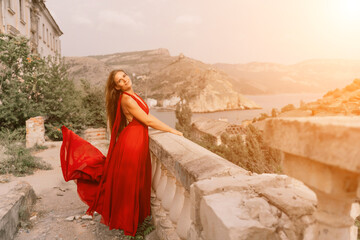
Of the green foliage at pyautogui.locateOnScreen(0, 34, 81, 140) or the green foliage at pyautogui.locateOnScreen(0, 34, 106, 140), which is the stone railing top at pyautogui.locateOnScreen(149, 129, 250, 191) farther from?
the green foliage at pyautogui.locateOnScreen(0, 34, 81, 140)

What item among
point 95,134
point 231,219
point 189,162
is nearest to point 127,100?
point 189,162

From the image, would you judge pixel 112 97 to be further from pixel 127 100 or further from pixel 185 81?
pixel 185 81

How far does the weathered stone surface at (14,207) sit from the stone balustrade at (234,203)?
5.00 ft

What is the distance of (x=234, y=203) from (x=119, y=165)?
174 centimetres

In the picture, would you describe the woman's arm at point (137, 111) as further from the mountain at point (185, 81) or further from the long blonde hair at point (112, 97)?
the mountain at point (185, 81)

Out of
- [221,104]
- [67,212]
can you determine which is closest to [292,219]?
[67,212]

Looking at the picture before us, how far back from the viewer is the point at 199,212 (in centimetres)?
145

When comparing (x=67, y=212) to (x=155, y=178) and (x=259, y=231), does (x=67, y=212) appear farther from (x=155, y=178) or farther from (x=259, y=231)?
(x=259, y=231)

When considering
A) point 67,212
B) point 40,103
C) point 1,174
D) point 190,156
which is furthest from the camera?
point 40,103

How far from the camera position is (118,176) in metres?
2.77

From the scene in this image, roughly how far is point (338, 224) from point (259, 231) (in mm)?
320

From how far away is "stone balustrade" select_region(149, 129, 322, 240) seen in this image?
1.09 meters

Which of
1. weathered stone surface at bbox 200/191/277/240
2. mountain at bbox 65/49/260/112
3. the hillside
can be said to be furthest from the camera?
mountain at bbox 65/49/260/112

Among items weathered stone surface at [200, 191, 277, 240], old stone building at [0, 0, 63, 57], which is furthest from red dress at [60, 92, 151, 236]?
old stone building at [0, 0, 63, 57]
